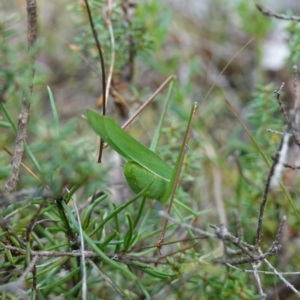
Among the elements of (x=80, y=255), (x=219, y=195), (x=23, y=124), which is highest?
(x=23, y=124)

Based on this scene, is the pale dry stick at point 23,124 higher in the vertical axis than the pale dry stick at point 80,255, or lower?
higher

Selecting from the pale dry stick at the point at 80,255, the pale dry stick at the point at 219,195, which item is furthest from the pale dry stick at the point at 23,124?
the pale dry stick at the point at 219,195

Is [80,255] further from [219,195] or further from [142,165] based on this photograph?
[219,195]

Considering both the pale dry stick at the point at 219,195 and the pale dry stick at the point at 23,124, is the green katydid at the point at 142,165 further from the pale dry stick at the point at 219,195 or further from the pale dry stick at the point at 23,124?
the pale dry stick at the point at 219,195

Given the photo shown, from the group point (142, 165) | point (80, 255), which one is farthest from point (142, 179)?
point (80, 255)

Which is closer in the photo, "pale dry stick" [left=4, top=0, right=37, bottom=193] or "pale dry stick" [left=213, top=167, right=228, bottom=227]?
"pale dry stick" [left=4, top=0, right=37, bottom=193]

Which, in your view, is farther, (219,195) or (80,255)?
(219,195)

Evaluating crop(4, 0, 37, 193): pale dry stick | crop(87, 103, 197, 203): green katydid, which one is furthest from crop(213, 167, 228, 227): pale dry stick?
crop(4, 0, 37, 193): pale dry stick

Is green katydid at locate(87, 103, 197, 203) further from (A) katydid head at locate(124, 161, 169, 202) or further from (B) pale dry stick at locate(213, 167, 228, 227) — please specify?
(B) pale dry stick at locate(213, 167, 228, 227)
